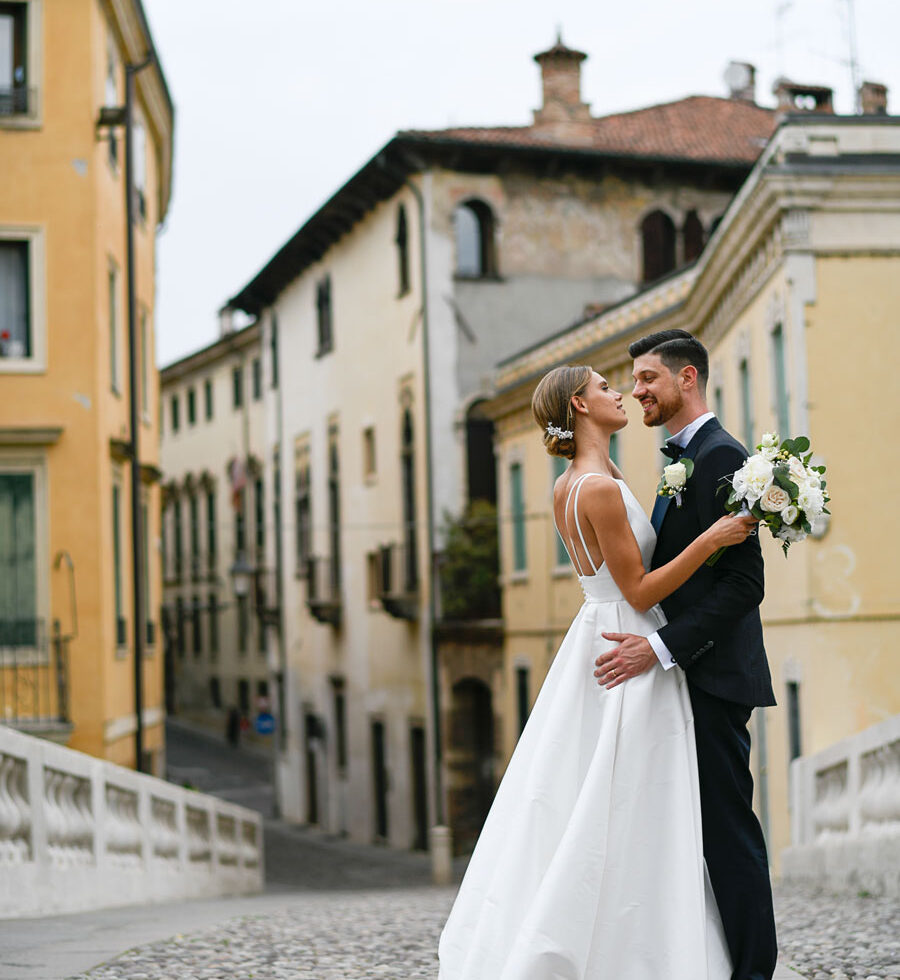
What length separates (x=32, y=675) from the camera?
19.5 m

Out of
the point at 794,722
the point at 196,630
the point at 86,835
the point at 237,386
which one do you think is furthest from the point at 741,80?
the point at 196,630

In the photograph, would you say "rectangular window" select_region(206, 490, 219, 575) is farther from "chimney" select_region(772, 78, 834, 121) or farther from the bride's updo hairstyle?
the bride's updo hairstyle

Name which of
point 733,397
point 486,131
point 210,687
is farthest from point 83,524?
point 210,687

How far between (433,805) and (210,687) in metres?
31.0

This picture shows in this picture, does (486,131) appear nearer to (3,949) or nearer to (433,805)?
(433,805)

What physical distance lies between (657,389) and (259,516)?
4994cm

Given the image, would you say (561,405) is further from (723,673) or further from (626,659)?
(723,673)

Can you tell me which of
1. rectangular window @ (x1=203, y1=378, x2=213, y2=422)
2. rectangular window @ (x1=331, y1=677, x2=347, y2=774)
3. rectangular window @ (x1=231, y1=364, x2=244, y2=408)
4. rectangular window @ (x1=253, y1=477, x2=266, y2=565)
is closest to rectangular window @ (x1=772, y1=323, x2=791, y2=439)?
rectangular window @ (x1=331, y1=677, x2=347, y2=774)

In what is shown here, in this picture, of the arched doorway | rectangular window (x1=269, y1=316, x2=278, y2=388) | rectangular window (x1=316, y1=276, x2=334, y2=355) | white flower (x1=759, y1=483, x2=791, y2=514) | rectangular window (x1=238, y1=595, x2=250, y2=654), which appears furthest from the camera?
rectangular window (x1=238, y1=595, x2=250, y2=654)

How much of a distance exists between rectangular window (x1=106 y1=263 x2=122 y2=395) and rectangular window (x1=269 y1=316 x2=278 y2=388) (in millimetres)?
22928

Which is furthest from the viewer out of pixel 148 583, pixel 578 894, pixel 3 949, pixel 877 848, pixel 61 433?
pixel 148 583

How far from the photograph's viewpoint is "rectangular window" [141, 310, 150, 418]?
25531 millimetres

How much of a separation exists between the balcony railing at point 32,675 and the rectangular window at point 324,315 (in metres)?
20.7

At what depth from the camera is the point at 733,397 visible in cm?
2036
